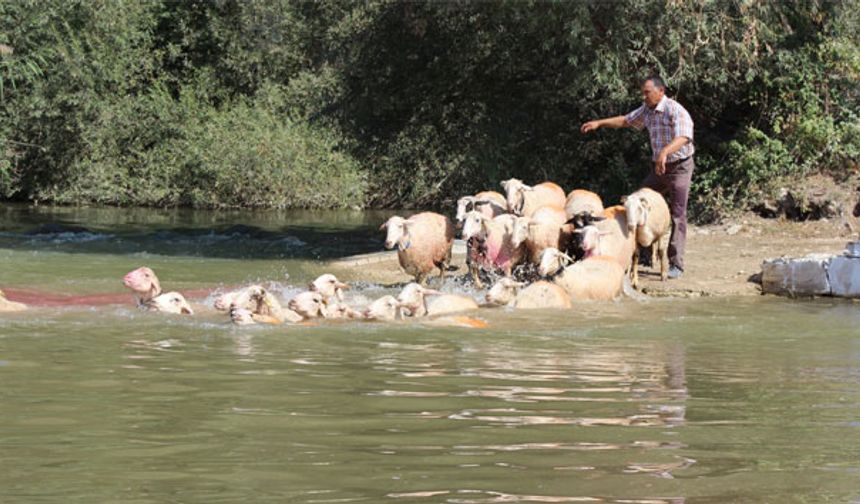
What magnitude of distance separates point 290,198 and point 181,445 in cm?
2882

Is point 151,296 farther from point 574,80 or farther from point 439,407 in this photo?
point 574,80

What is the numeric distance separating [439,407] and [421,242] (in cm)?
776

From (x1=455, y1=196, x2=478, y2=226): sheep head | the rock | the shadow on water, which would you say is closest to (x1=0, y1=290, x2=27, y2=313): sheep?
(x1=455, y1=196, x2=478, y2=226): sheep head

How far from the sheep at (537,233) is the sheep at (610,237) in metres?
0.22

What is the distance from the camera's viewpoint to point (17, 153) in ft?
111

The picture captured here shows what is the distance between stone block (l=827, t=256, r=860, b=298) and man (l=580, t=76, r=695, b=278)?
5.83 feet

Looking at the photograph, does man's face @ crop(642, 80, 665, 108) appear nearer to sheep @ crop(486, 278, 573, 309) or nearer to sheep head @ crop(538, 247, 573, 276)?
sheep head @ crop(538, 247, 573, 276)

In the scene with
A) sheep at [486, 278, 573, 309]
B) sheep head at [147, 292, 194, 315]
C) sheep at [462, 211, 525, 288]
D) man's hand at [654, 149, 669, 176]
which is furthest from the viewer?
man's hand at [654, 149, 669, 176]

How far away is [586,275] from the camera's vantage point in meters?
13.2

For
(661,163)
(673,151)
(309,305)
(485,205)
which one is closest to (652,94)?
(673,151)

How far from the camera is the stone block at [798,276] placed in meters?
14.3

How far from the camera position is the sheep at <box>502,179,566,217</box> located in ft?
48.6

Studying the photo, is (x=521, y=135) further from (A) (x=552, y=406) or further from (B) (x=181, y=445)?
(B) (x=181, y=445)

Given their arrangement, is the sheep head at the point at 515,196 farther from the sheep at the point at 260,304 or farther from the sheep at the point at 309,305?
the sheep at the point at 260,304
